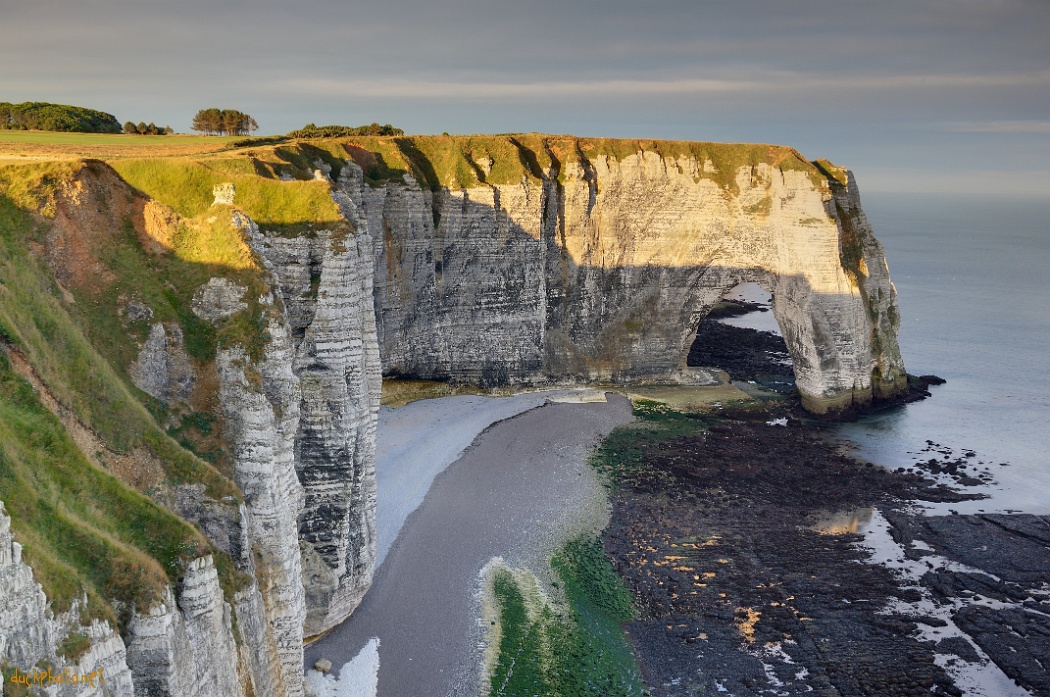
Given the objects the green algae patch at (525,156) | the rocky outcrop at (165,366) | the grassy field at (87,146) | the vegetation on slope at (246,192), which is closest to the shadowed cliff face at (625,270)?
the green algae patch at (525,156)

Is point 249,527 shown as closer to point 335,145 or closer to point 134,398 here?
point 134,398

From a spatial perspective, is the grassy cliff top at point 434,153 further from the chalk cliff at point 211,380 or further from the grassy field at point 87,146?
the chalk cliff at point 211,380

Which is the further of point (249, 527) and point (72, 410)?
point (249, 527)

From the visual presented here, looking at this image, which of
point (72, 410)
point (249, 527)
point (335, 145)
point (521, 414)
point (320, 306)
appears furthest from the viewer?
point (521, 414)

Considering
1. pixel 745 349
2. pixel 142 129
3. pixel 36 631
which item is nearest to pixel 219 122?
pixel 142 129

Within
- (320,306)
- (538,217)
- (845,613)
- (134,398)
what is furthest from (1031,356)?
(134,398)
